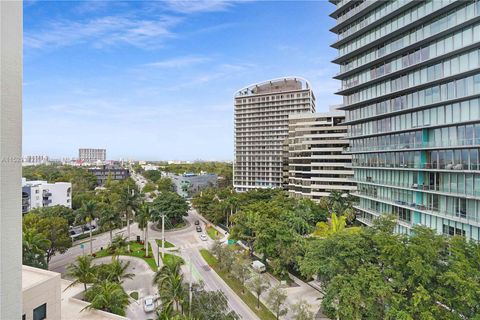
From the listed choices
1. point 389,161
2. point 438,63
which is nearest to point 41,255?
point 389,161

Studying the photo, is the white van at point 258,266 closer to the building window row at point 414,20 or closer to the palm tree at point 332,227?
the palm tree at point 332,227

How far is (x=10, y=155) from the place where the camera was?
11.3 m

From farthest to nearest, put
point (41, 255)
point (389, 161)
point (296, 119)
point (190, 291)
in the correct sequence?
1. point (296, 119)
2. point (389, 161)
3. point (41, 255)
4. point (190, 291)

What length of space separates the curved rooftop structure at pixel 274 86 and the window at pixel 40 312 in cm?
9235

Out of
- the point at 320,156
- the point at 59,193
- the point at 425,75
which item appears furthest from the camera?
the point at 320,156

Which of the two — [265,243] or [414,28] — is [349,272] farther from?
[414,28]

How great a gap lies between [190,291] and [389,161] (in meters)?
32.6

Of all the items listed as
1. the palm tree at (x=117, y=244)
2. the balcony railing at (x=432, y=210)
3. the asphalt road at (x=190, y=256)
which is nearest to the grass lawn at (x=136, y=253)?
the palm tree at (x=117, y=244)

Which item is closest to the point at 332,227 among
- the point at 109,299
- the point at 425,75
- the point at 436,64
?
the point at 425,75

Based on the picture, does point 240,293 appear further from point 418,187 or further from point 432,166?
point 432,166

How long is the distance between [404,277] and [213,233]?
135 ft

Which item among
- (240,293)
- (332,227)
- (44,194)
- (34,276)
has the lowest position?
(240,293)

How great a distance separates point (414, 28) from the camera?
114ft

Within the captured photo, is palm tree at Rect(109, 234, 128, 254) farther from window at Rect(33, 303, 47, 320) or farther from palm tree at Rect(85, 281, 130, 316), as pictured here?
window at Rect(33, 303, 47, 320)
